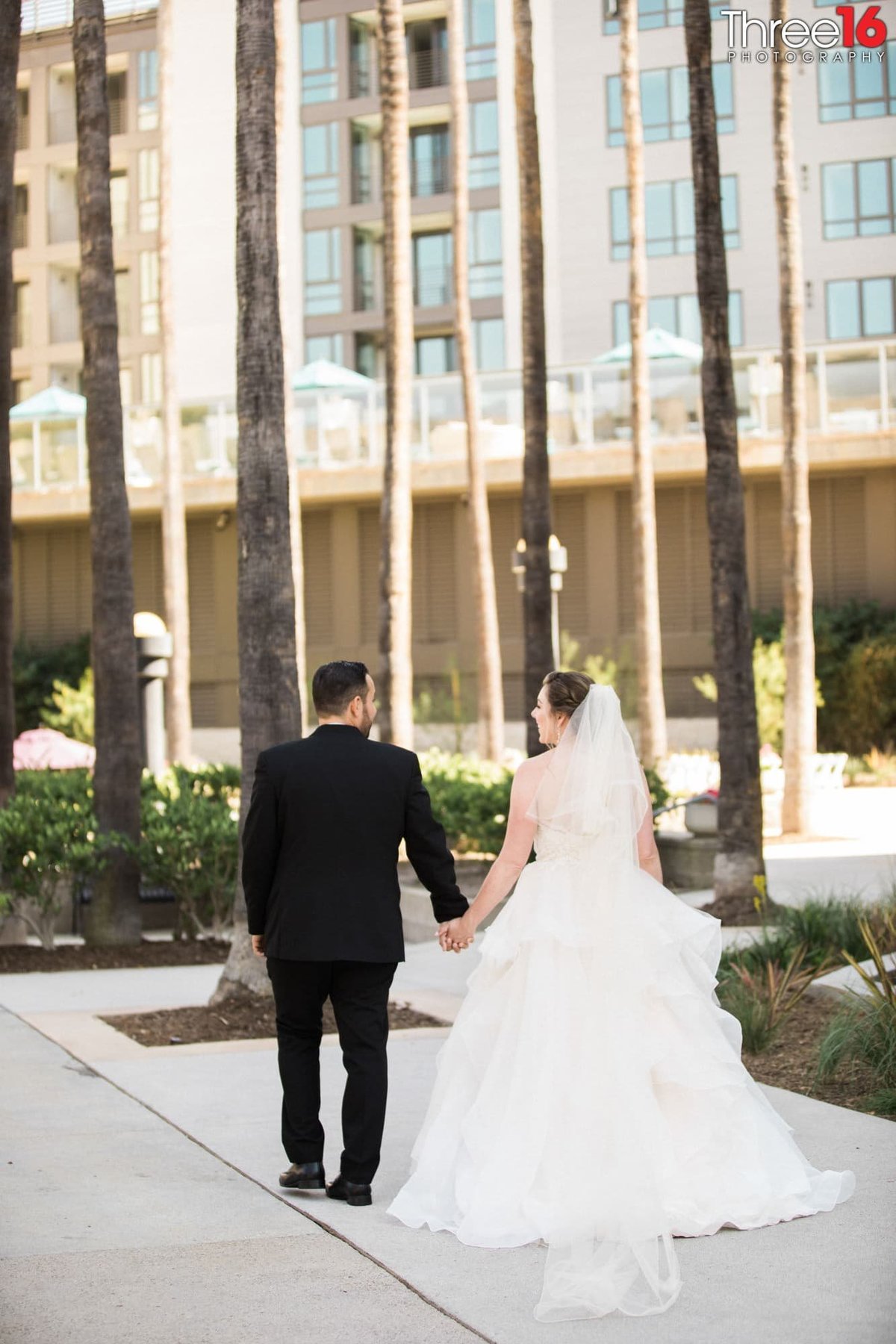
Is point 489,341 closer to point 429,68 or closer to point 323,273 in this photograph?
point 323,273

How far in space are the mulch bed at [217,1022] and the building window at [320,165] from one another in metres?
41.5

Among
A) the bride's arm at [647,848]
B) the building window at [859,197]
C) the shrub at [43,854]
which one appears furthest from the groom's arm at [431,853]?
the building window at [859,197]

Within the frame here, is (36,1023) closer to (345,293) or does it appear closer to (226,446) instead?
(226,446)

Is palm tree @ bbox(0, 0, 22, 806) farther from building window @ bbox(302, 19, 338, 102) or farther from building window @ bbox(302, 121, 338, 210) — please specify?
building window @ bbox(302, 19, 338, 102)

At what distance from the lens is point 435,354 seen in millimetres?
48844

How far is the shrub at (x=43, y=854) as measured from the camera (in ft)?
43.9

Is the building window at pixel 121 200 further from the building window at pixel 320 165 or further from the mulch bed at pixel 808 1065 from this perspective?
the mulch bed at pixel 808 1065

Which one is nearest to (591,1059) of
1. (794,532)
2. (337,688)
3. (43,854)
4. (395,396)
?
(337,688)

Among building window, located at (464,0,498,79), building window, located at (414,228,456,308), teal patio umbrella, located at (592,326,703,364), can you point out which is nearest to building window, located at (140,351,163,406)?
building window, located at (414,228,456,308)

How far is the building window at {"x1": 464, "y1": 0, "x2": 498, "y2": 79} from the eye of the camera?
47.1 metres

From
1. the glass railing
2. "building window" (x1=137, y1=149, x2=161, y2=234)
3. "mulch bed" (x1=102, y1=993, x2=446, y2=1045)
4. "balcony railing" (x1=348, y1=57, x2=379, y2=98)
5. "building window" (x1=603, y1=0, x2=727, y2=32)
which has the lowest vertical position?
"mulch bed" (x1=102, y1=993, x2=446, y2=1045)

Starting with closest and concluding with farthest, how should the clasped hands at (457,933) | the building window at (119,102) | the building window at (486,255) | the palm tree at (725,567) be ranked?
1. the clasped hands at (457,933)
2. the palm tree at (725,567)
3. the building window at (486,255)
4. the building window at (119,102)

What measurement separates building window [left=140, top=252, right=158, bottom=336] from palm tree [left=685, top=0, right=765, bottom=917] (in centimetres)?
3781

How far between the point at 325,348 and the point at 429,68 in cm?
864
